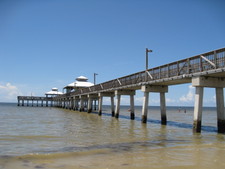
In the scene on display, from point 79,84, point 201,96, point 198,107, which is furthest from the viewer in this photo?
point 79,84

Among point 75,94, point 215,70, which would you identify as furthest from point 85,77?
point 215,70

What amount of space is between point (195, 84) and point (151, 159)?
31.3 feet

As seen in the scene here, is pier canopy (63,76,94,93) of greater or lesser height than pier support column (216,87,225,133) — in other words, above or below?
above

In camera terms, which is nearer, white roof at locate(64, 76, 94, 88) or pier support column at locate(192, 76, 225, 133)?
pier support column at locate(192, 76, 225, 133)

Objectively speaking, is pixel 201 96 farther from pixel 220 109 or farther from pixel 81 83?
pixel 81 83

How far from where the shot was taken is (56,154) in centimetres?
852

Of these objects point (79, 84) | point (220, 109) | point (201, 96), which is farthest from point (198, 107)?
point (79, 84)

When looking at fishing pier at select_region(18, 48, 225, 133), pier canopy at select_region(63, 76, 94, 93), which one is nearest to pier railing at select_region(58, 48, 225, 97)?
fishing pier at select_region(18, 48, 225, 133)

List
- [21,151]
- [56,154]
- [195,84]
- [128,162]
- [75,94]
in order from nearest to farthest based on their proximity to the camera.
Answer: [128,162], [56,154], [21,151], [195,84], [75,94]

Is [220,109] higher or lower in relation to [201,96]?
lower

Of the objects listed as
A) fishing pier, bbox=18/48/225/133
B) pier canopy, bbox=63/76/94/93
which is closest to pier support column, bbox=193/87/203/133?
fishing pier, bbox=18/48/225/133

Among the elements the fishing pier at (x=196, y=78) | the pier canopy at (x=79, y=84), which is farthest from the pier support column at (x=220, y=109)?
the pier canopy at (x=79, y=84)

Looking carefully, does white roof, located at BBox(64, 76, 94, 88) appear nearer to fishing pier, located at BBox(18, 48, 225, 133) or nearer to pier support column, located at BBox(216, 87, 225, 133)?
fishing pier, located at BBox(18, 48, 225, 133)

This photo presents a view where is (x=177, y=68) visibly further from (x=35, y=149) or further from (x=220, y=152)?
(x=35, y=149)
